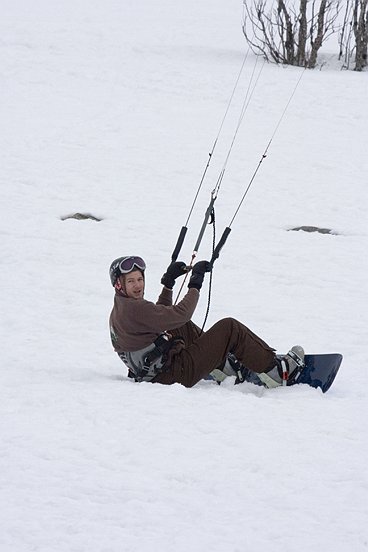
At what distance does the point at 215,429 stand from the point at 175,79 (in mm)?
13074

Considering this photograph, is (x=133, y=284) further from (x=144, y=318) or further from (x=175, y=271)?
(x=175, y=271)

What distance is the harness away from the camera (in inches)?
247

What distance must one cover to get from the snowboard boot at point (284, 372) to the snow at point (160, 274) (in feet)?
0.38

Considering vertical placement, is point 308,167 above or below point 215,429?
below

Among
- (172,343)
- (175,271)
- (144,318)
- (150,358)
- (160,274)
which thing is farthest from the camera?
(160,274)

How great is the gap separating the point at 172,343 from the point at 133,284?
58cm

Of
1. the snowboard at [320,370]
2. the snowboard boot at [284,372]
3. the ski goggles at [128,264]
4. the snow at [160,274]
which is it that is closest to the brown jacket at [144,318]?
the ski goggles at [128,264]

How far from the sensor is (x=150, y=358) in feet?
20.7

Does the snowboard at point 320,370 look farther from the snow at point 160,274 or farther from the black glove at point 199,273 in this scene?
the black glove at point 199,273

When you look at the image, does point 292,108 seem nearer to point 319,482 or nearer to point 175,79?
point 175,79

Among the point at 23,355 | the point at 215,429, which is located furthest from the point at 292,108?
the point at 215,429

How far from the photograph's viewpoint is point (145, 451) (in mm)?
5016

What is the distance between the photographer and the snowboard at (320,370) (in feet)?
21.0

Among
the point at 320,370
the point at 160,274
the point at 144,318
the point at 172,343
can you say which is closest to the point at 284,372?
the point at 320,370
